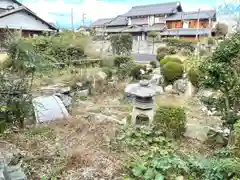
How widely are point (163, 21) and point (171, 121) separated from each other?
29925 millimetres

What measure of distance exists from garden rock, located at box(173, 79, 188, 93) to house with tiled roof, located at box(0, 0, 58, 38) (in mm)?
13722

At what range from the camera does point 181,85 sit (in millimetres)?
9375

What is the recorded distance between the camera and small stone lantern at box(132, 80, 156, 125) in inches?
193

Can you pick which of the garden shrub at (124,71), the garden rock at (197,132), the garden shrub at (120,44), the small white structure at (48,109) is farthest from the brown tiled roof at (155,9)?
the small white structure at (48,109)

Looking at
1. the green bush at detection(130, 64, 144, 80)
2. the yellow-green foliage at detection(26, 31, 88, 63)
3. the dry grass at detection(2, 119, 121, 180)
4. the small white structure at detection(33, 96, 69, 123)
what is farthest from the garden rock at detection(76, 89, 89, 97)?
the dry grass at detection(2, 119, 121, 180)

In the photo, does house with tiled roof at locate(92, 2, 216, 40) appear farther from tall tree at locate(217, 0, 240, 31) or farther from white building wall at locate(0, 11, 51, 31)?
tall tree at locate(217, 0, 240, 31)

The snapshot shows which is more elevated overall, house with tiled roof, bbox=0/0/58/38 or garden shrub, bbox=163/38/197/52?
house with tiled roof, bbox=0/0/58/38

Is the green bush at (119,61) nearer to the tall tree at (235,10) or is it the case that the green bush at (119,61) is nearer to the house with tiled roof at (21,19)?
the tall tree at (235,10)

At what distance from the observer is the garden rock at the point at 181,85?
9309mm

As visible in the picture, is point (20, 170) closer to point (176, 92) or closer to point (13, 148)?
point (13, 148)

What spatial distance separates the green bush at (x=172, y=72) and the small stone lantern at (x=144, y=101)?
14.9 feet

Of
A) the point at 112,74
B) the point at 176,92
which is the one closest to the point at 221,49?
the point at 176,92

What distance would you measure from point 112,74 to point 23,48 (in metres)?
5.44

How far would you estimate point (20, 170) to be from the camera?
2727 mm
